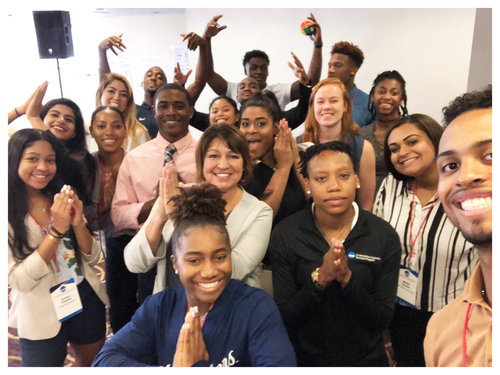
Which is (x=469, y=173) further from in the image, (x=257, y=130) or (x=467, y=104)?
(x=257, y=130)

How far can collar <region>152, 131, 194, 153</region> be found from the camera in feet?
6.13

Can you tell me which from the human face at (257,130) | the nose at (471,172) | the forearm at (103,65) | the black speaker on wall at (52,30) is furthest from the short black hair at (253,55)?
the nose at (471,172)

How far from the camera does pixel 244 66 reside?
182 centimetres

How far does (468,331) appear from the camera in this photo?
1.20 metres

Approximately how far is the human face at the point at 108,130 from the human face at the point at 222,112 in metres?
0.44

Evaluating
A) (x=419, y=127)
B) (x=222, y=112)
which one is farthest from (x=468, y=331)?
(x=222, y=112)

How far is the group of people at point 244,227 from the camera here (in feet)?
4.60

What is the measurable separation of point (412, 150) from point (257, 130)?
2.36 feet

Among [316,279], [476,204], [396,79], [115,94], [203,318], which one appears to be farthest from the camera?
[115,94]

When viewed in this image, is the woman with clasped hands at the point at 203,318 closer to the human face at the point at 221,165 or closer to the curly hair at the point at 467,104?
the human face at the point at 221,165

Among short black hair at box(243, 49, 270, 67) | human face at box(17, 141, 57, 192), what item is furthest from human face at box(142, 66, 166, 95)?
human face at box(17, 141, 57, 192)

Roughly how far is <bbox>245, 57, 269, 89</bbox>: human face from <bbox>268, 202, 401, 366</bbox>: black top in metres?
0.70

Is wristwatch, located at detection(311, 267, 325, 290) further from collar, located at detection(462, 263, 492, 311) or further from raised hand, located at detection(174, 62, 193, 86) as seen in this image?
raised hand, located at detection(174, 62, 193, 86)

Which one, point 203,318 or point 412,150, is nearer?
point 203,318
